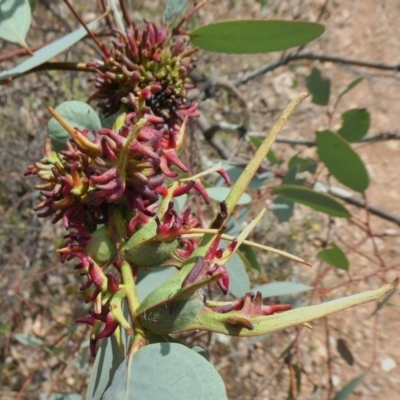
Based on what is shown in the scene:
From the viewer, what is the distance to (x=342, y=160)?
3.28 ft

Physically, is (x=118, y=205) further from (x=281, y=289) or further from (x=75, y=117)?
(x=281, y=289)

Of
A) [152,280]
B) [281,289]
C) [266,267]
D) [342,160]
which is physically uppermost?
[152,280]

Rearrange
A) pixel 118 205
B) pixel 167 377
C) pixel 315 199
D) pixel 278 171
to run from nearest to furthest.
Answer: pixel 167 377, pixel 118 205, pixel 315 199, pixel 278 171

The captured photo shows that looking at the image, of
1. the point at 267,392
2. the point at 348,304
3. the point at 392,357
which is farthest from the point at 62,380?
the point at 348,304

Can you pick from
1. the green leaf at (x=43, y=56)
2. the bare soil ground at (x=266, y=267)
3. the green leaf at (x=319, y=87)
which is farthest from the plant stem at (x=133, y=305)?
the bare soil ground at (x=266, y=267)

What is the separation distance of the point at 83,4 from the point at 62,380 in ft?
5.62

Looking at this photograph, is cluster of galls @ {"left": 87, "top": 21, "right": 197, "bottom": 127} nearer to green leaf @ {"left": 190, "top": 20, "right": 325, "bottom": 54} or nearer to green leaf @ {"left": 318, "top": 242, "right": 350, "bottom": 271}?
green leaf @ {"left": 190, "top": 20, "right": 325, "bottom": 54}

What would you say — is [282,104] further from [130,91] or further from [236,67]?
[130,91]

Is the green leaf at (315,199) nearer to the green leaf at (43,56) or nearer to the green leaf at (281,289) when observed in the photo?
the green leaf at (281,289)

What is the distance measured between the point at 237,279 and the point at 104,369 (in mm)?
382

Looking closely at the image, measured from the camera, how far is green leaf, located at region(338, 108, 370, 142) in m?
1.13

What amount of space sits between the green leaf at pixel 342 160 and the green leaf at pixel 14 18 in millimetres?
549

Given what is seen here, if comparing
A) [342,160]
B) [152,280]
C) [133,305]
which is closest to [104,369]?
[133,305]

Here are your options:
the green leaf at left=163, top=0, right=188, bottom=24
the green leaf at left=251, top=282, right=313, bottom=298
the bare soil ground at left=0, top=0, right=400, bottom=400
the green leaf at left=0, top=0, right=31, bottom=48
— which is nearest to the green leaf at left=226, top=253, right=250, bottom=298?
the green leaf at left=251, top=282, right=313, bottom=298
